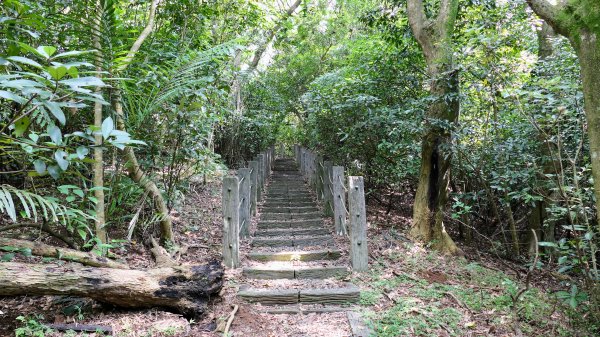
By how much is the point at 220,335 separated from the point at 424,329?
1.91 metres

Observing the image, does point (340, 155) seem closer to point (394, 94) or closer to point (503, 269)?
point (394, 94)

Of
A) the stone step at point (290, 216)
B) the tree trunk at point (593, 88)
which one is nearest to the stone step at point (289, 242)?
the stone step at point (290, 216)

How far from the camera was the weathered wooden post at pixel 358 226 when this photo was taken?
5.06m

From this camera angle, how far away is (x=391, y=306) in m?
4.20

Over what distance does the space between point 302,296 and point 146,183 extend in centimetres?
235

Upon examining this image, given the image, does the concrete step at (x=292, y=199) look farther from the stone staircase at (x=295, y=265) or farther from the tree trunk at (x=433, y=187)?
the tree trunk at (x=433, y=187)

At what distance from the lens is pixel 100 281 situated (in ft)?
10.5

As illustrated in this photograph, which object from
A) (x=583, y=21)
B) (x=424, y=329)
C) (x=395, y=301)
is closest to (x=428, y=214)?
(x=395, y=301)

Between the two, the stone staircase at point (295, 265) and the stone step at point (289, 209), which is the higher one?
the stone step at point (289, 209)

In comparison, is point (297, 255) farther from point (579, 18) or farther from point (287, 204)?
point (579, 18)

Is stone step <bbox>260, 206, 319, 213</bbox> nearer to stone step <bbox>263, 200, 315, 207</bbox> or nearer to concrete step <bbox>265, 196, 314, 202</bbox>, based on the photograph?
stone step <bbox>263, 200, 315, 207</bbox>

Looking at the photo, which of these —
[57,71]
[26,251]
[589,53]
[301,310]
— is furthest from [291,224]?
[57,71]

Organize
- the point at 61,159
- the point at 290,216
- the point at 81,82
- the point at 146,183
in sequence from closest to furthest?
the point at 81,82
the point at 61,159
the point at 146,183
the point at 290,216

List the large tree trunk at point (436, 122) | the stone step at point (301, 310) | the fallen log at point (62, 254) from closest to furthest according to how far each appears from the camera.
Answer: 1. the fallen log at point (62, 254)
2. the stone step at point (301, 310)
3. the large tree trunk at point (436, 122)
